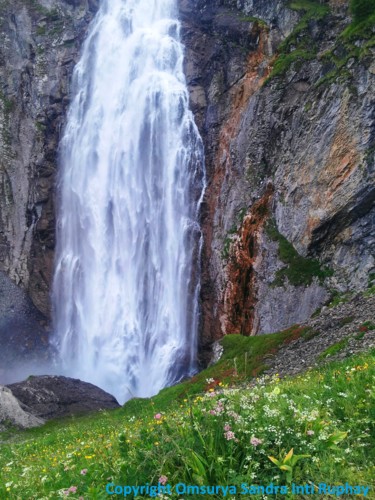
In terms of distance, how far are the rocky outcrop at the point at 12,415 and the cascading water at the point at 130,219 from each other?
1081 cm

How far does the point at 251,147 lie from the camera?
129 feet

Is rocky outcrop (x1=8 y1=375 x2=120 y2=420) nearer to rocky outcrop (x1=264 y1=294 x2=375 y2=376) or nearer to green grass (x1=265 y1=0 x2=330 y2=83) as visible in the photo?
rocky outcrop (x1=264 y1=294 x2=375 y2=376)

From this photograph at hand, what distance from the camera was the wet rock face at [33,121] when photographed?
53.0m

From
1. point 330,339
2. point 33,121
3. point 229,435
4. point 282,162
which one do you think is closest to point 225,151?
point 282,162

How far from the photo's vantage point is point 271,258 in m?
33.7

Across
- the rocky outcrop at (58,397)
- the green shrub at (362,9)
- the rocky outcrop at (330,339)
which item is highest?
the green shrub at (362,9)

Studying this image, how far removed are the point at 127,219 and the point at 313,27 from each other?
2419cm

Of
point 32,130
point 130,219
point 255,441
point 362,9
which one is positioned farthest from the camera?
point 32,130

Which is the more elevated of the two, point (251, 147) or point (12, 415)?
point (251, 147)

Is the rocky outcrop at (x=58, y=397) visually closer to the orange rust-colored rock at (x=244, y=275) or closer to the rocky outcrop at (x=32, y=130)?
the orange rust-colored rock at (x=244, y=275)

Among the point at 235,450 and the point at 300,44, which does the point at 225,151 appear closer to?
the point at 300,44

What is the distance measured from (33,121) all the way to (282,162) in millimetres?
34179

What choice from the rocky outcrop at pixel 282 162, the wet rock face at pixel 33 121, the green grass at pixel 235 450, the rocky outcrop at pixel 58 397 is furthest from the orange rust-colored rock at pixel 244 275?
the green grass at pixel 235 450

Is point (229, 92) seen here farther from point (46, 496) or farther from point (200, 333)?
point (46, 496)
